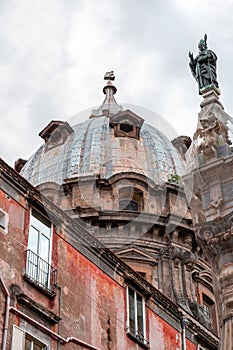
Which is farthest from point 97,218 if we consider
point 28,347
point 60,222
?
point 28,347

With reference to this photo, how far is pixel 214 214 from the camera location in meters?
13.2

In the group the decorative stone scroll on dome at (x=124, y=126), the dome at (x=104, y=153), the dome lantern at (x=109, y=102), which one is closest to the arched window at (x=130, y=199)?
the dome at (x=104, y=153)

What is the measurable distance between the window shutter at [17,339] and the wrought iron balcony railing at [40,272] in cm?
149

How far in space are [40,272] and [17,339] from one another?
2.39 meters

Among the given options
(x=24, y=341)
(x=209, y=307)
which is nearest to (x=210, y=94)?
Answer: (x=24, y=341)

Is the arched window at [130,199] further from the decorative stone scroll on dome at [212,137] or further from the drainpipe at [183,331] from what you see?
the decorative stone scroll on dome at [212,137]

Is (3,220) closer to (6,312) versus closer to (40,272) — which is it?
(40,272)

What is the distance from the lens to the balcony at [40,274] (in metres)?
18.8

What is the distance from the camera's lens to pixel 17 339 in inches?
680

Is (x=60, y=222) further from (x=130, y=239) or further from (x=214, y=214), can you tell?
(x=130, y=239)

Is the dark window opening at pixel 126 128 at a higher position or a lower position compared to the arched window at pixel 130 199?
higher

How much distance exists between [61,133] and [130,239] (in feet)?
35.6

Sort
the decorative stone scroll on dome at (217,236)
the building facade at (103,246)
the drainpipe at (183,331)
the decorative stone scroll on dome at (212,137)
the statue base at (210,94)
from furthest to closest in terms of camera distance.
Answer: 1. the drainpipe at (183,331)
2. the building facade at (103,246)
3. the statue base at (210,94)
4. the decorative stone scroll on dome at (212,137)
5. the decorative stone scroll on dome at (217,236)

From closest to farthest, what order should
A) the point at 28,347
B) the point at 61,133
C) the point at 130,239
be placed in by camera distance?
the point at 28,347, the point at 130,239, the point at 61,133
